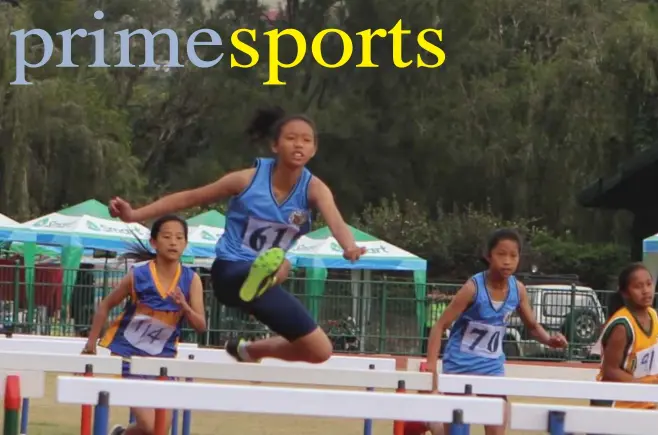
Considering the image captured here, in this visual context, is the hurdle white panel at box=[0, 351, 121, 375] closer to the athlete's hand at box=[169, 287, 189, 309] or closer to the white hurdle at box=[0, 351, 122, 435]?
the white hurdle at box=[0, 351, 122, 435]

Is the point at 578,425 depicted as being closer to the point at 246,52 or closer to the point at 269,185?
the point at 269,185

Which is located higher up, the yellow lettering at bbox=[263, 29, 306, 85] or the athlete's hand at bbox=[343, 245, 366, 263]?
the yellow lettering at bbox=[263, 29, 306, 85]

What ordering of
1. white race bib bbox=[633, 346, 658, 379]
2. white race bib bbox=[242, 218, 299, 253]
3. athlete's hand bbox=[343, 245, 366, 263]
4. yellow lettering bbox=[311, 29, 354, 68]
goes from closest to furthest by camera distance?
athlete's hand bbox=[343, 245, 366, 263] → white race bib bbox=[242, 218, 299, 253] → white race bib bbox=[633, 346, 658, 379] → yellow lettering bbox=[311, 29, 354, 68]

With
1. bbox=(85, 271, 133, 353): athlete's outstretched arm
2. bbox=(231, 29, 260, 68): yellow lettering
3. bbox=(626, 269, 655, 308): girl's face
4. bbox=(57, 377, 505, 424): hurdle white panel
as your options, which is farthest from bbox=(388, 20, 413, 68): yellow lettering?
bbox=(57, 377, 505, 424): hurdle white panel

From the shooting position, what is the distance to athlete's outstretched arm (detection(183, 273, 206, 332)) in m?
9.67

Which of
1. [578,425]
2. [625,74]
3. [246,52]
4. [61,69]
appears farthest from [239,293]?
[246,52]

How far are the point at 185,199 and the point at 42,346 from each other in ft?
11.8

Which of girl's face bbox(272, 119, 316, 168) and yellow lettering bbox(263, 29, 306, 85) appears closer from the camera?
girl's face bbox(272, 119, 316, 168)

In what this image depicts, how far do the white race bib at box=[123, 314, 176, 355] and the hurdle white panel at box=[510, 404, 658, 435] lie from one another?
4077 millimetres

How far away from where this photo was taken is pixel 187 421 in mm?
10125

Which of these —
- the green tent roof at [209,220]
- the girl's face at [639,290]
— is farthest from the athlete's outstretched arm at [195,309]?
the green tent roof at [209,220]

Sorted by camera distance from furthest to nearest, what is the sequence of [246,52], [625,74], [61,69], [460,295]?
1. [246,52]
2. [61,69]
3. [625,74]
4. [460,295]

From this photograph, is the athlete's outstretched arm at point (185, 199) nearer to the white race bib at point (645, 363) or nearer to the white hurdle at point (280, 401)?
the white hurdle at point (280, 401)

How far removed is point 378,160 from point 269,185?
47205 mm
